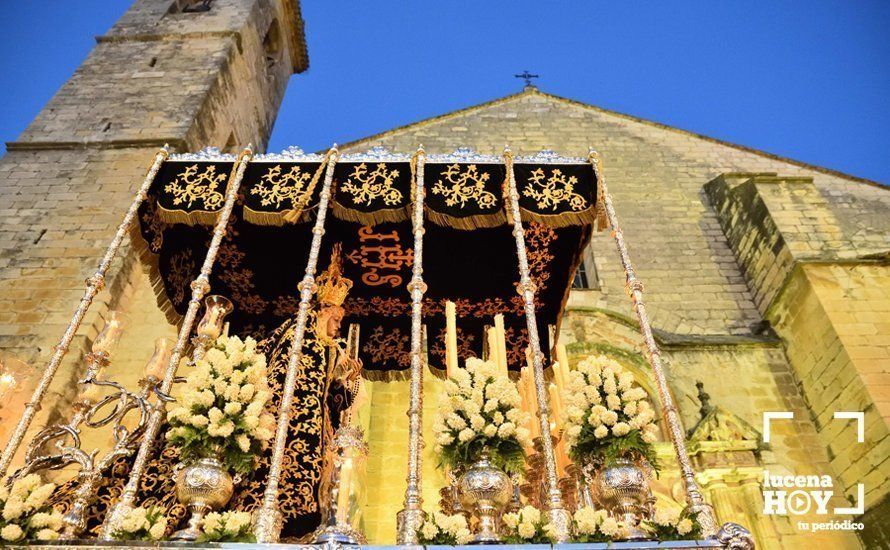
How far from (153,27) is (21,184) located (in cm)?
509

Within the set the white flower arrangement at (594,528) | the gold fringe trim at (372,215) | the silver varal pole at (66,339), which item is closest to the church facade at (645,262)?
the silver varal pole at (66,339)

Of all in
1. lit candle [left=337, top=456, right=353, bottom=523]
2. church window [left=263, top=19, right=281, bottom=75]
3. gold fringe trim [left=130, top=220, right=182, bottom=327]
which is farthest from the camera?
church window [left=263, top=19, right=281, bottom=75]

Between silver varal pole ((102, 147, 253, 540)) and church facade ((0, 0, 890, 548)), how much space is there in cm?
256

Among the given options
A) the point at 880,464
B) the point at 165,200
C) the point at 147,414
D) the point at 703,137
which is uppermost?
the point at 703,137

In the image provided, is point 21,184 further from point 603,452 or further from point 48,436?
point 603,452

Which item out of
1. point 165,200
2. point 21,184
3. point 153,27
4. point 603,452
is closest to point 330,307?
point 165,200

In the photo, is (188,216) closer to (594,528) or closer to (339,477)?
(339,477)

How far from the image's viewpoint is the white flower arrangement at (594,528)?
318 cm

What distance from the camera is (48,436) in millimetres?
4086

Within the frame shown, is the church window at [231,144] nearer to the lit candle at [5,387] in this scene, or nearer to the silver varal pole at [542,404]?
the lit candle at [5,387]

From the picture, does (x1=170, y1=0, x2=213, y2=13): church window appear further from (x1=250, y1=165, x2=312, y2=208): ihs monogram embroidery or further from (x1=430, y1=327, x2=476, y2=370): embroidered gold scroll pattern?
(x1=430, y1=327, x2=476, y2=370): embroidered gold scroll pattern

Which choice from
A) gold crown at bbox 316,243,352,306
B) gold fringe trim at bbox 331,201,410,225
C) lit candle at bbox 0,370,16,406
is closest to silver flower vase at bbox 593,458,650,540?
gold fringe trim at bbox 331,201,410,225

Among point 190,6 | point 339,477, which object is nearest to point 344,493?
point 339,477

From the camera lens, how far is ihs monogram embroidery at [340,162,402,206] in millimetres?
5363
